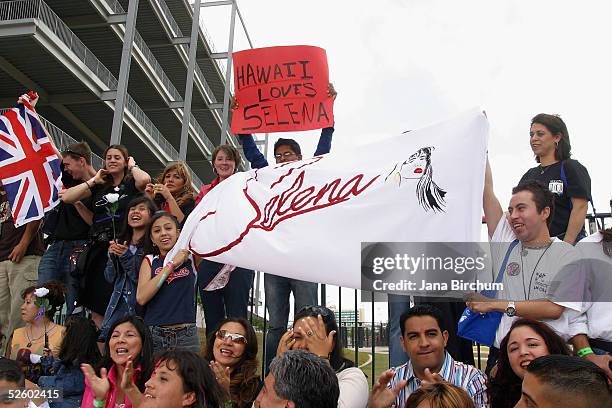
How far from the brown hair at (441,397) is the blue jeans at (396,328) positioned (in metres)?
1.34

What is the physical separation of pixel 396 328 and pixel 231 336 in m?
1.13

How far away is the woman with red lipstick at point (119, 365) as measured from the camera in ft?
12.1

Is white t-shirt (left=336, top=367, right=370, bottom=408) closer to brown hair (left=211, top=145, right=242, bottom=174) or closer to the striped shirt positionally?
the striped shirt

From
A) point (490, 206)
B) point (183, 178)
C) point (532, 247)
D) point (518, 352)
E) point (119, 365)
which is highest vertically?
point (183, 178)

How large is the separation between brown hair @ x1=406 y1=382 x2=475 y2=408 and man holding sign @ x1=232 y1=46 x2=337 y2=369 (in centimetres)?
273

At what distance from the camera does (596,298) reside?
3.35 metres

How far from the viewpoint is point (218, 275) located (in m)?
4.75

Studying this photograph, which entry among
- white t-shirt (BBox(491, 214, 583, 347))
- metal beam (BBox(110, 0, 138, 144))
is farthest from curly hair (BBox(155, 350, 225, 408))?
metal beam (BBox(110, 0, 138, 144))

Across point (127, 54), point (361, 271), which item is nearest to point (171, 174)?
point (361, 271)

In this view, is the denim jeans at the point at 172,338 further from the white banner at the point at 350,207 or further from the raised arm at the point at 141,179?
the raised arm at the point at 141,179

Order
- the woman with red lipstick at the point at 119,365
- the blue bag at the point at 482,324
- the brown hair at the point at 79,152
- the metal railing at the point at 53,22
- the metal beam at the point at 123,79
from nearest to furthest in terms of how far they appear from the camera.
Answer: the blue bag at the point at 482,324, the woman with red lipstick at the point at 119,365, the brown hair at the point at 79,152, the metal beam at the point at 123,79, the metal railing at the point at 53,22

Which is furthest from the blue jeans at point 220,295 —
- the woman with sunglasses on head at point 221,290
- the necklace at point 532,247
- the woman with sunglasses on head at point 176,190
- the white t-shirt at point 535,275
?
the necklace at point 532,247

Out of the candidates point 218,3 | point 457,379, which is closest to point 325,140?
point 457,379

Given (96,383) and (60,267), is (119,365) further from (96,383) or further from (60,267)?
(60,267)
